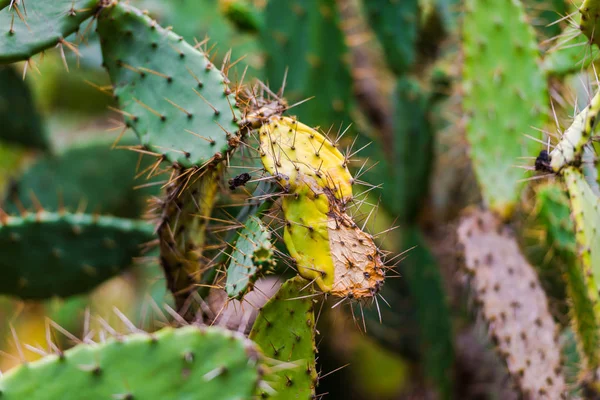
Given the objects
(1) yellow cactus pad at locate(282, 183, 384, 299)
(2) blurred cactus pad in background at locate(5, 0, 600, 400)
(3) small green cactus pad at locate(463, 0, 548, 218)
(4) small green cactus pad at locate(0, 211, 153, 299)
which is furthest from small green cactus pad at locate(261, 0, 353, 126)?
(1) yellow cactus pad at locate(282, 183, 384, 299)

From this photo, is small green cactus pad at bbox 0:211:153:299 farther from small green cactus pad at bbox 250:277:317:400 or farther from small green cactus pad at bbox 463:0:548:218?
small green cactus pad at bbox 463:0:548:218

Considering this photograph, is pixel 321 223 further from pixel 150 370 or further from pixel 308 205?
pixel 150 370

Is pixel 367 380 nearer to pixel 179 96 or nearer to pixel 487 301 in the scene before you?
pixel 487 301

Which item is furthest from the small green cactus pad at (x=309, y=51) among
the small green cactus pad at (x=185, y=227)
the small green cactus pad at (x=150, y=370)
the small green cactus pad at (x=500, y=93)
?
the small green cactus pad at (x=150, y=370)

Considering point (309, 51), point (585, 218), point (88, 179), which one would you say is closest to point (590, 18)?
point (585, 218)

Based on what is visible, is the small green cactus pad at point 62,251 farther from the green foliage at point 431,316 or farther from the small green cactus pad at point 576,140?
the small green cactus pad at point 576,140

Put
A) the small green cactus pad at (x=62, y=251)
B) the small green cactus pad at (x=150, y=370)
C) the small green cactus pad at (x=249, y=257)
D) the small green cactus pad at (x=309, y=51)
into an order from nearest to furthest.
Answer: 1. the small green cactus pad at (x=150, y=370)
2. the small green cactus pad at (x=249, y=257)
3. the small green cactus pad at (x=62, y=251)
4. the small green cactus pad at (x=309, y=51)
